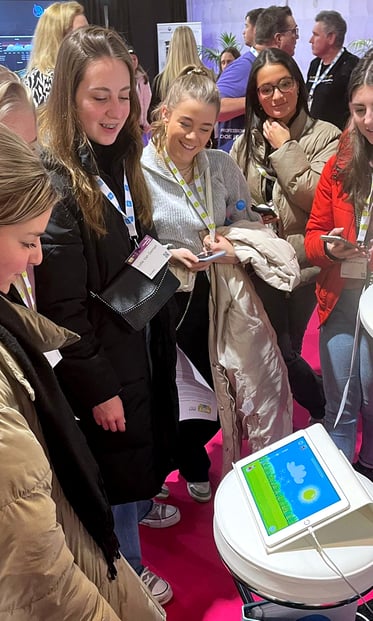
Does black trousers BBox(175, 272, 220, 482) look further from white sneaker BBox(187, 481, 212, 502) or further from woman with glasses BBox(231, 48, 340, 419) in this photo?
woman with glasses BBox(231, 48, 340, 419)

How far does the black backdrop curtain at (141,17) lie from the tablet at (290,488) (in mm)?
5157

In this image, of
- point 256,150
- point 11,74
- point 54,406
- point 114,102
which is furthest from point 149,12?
point 54,406

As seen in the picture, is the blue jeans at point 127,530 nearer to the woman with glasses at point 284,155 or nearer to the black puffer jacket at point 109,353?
the black puffer jacket at point 109,353

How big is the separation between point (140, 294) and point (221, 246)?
41 cm

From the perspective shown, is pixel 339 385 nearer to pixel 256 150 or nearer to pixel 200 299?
pixel 200 299

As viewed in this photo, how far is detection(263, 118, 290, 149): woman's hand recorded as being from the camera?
2.29 m

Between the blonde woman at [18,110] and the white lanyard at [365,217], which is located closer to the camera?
the blonde woman at [18,110]

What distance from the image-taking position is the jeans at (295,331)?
90.4 inches

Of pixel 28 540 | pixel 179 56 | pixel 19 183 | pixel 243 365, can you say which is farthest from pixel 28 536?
pixel 179 56

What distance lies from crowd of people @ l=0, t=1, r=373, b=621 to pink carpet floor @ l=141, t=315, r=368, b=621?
0.05 m

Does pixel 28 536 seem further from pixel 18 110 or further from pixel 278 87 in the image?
pixel 278 87

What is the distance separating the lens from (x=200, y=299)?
1.97 metres

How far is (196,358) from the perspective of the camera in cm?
207

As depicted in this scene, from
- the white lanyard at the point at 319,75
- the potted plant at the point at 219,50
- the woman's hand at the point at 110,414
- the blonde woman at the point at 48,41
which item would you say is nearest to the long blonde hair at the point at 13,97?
the woman's hand at the point at 110,414
